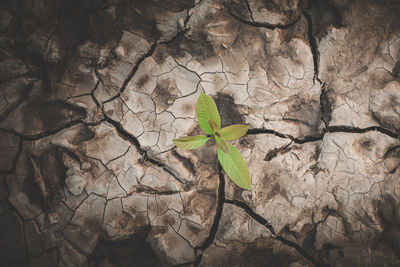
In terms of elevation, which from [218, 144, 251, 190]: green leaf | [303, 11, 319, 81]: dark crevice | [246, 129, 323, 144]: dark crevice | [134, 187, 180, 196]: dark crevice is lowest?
[134, 187, 180, 196]: dark crevice

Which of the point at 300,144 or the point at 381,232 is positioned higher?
the point at 300,144

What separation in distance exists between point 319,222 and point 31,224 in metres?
2.04

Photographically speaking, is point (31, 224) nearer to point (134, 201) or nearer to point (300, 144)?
point (134, 201)

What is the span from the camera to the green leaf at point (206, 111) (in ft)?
4.90

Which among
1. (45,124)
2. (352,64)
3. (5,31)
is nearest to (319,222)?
(352,64)

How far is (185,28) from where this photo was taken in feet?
5.93

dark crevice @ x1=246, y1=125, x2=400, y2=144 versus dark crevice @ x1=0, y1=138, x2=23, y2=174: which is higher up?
dark crevice @ x1=246, y1=125, x2=400, y2=144

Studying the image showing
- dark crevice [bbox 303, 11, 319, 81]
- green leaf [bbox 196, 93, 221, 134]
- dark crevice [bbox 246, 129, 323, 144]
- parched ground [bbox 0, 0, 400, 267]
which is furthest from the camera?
dark crevice [bbox 303, 11, 319, 81]

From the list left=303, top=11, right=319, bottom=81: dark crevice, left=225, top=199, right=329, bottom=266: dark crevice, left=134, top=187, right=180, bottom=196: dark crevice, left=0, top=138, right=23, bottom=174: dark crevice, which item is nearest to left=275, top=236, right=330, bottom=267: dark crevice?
left=225, top=199, right=329, bottom=266: dark crevice

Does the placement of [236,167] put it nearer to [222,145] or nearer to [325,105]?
[222,145]

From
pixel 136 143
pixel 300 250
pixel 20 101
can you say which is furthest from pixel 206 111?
pixel 20 101

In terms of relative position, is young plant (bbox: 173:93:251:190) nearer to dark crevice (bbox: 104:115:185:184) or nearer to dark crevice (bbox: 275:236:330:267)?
dark crevice (bbox: 104:115:185:184)

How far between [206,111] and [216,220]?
0.80 metres

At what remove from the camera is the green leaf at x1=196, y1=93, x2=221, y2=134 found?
1.49 m
